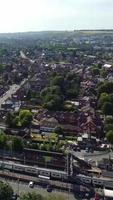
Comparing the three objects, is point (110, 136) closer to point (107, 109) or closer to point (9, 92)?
point (107, 109)

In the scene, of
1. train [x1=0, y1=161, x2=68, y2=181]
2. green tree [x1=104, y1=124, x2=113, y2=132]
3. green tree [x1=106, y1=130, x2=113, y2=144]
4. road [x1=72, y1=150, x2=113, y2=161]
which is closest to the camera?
train [x1=0, y1=161, x2=68, y2=181]

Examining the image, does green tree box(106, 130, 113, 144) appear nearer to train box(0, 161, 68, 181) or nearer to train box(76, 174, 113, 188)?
train box(76, 174, 113, 188)

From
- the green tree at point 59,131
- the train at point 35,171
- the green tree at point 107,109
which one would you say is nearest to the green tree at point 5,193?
the train at point 35,171

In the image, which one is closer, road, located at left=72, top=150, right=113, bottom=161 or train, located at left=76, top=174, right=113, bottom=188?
train, located at left=76, top=174, right=113, bottom=188

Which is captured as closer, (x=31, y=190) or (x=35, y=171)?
(x=31, y=190)

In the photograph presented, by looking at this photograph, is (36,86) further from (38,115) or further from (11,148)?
(11,148)

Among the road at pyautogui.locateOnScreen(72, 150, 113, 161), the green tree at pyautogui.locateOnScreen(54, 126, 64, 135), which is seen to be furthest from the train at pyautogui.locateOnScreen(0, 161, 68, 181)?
the green tree at pyautogui.locateOnScreen(54, 126, 64, 135)

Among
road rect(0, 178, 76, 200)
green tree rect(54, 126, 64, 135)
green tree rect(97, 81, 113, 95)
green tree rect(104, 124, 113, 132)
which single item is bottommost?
road rect(0, 178, 76, 200)

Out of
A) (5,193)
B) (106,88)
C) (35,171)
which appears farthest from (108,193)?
(106,88)

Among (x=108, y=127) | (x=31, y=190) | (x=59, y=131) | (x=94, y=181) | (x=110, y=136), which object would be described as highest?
(x=108, y=127)

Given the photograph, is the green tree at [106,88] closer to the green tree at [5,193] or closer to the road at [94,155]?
the road at [94,155]
